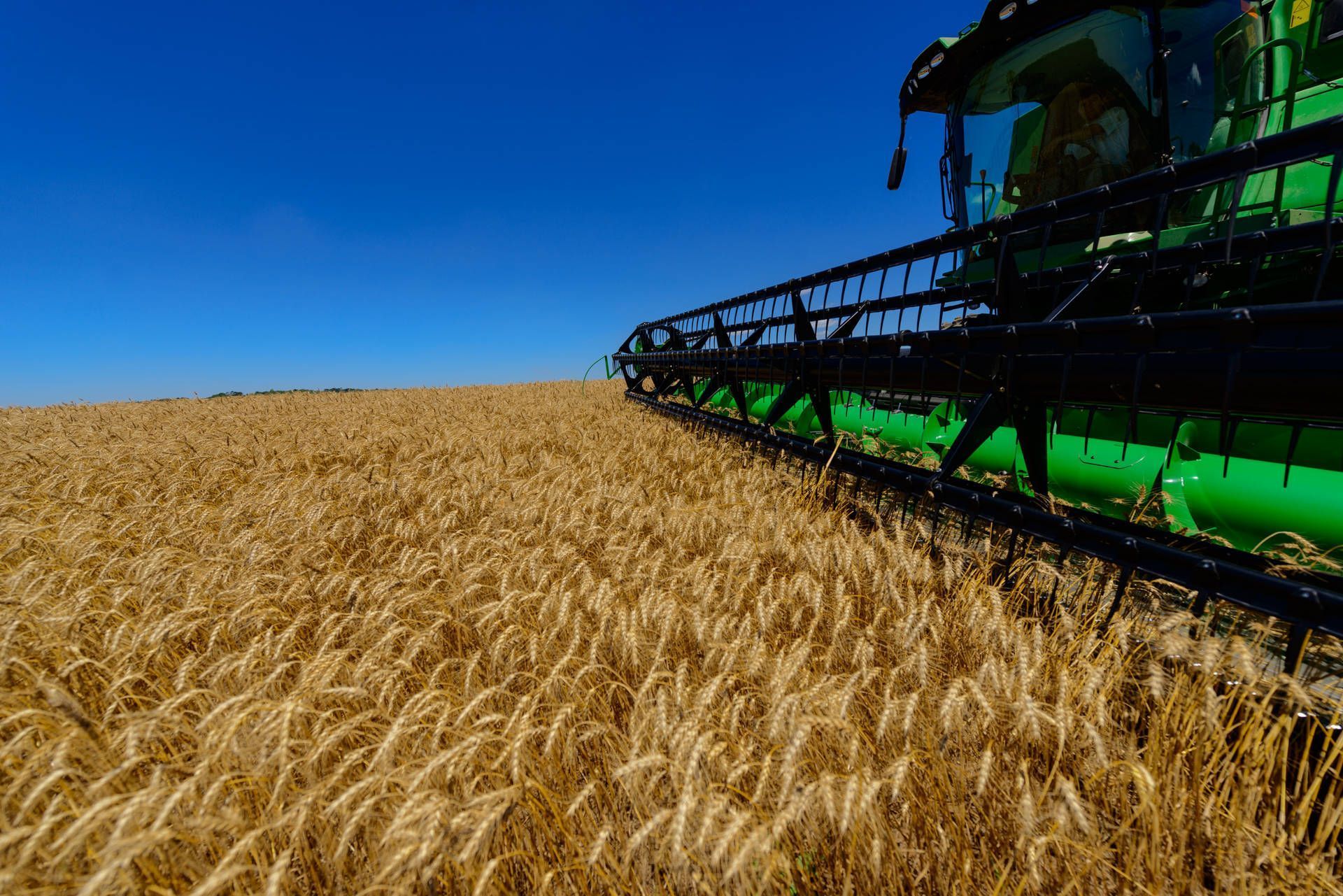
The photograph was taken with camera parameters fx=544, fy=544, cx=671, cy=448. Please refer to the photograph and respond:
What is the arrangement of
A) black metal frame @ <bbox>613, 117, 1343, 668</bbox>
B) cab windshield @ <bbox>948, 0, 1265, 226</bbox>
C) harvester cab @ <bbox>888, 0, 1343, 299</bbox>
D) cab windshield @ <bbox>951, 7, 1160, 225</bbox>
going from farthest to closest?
cab windshield @ <bbox>951, 7, 1160, 225</bbox>
cab windshield @ <bbox>948, 0, 1265, 226</bbox>
harvester cab @ <bbox>888, 0, 1343, 299</bbox>
black metal frame @ <bbox>613, 117, 1343, 668</bbox>

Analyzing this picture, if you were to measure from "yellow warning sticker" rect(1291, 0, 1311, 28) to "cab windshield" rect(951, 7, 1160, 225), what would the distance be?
1.31 metres

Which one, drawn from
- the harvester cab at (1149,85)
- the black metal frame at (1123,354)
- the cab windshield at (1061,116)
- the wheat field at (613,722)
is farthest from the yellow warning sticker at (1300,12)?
the wheat field at (613,722)

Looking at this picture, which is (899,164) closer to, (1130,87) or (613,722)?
(1130,87)

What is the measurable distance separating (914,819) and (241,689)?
1.69m

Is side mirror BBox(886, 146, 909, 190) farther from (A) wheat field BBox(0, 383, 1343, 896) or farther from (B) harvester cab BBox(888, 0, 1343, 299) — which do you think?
(A) wheat field BBox(0, 383, 1343, 896)

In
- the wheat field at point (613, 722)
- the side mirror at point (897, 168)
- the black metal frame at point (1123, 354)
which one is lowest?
the wheat field at point (613, 722)

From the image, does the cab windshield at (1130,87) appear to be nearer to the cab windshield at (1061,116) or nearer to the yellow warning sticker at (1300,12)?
the cab windshield at (1061,116)

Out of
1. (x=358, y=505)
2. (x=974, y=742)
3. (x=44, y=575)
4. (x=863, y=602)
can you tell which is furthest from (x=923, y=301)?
(x=44, y=575)

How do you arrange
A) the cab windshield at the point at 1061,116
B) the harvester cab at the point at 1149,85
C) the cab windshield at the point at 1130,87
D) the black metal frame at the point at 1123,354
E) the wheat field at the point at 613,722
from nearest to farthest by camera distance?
1. the wheat field at the point at 613,722
2. the black metal frame at the point at 1123,354
3. the harvester cab at the point at 1149,85
4. the cab windshield at the point at 1130,87
5. the cab windshield at the point at 1061,116

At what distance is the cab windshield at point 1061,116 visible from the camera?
379cm

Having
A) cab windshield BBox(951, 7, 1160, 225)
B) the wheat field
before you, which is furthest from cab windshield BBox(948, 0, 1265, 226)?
the wheat field

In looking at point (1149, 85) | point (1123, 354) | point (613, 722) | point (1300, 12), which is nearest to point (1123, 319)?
point (1123, 354)

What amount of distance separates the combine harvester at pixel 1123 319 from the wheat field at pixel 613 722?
0.41 metres

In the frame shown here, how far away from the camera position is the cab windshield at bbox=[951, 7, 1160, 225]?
3791 mm
